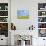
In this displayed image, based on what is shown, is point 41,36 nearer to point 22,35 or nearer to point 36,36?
point 36,36

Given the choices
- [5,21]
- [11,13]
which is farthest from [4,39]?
[11,13]

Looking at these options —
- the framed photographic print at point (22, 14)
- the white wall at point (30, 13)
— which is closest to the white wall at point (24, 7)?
the white wall at point (30, 13)

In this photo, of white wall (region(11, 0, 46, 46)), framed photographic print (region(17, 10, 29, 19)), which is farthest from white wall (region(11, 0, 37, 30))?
framed photographic print (region(17, 10, 29, 19))

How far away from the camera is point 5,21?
5965 mm

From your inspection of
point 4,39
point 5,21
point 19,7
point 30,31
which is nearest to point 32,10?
point 19,7

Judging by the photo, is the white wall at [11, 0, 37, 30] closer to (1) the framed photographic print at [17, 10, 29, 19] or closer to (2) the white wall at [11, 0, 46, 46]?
(2) the white wall at [11, 0, 46, 46]

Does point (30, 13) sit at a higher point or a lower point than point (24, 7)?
lower

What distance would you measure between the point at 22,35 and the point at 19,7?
4.47ft

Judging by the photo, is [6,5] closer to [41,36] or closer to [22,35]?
[22,35]

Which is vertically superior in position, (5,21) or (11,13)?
(11,13)

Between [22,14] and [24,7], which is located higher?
[24,7]

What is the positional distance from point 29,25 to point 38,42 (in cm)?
95

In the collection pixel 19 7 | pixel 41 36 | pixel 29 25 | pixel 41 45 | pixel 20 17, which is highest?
pixel 19 7

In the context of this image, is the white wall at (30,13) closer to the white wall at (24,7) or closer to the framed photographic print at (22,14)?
the white wall at (24,7)
